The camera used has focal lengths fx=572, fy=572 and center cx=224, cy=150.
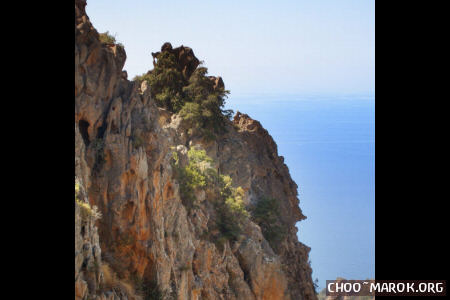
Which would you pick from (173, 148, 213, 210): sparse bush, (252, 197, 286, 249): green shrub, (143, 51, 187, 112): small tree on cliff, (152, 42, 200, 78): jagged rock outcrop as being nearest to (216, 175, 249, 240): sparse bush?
(173, 148, 213, 210): sparse bush

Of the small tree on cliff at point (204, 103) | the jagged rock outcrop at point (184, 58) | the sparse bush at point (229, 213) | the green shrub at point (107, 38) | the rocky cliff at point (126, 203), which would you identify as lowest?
the rocky cliff at point (126, 203)

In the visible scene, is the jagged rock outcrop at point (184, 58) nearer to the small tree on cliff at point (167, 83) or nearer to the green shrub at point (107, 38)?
the small tree on cliff at point (167, 83)

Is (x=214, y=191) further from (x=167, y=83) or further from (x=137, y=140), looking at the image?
(x=137, y=140)

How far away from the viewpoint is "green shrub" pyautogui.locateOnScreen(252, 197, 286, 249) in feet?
118

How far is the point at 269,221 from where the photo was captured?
36.4 m

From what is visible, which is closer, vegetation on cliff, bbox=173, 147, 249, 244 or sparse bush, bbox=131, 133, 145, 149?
sparse bush, bbox=131, 133, 145, 149

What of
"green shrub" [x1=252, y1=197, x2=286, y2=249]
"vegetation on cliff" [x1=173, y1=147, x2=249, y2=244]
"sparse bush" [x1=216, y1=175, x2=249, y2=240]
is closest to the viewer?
"vegetation on cliff" [x1=173, y1=147, x2=249, y2=244]

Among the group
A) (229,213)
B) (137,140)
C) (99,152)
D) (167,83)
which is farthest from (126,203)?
(167,83)

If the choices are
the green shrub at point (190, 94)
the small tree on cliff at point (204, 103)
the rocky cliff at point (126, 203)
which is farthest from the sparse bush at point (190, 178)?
the green shrub at point (190, 94)

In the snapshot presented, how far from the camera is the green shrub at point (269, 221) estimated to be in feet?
118

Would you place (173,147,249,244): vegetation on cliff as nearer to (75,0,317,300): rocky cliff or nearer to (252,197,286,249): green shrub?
(75,0,317,300): rocky cliff
